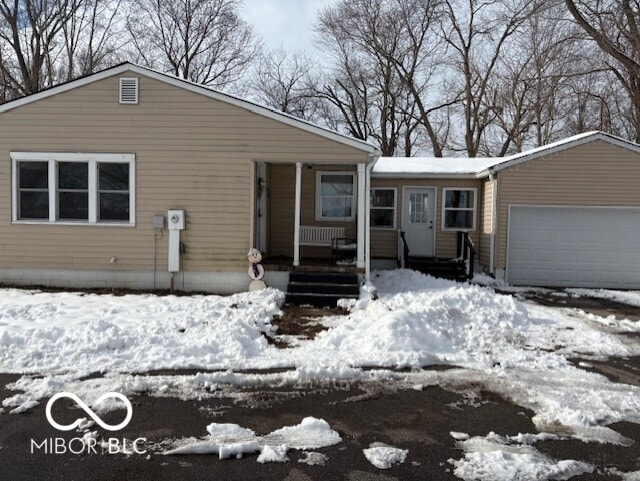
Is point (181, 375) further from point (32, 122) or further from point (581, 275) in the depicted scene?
point (581, 275)

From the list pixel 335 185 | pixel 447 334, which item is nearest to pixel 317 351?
pixel 447 334

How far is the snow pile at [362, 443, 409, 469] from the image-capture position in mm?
3443

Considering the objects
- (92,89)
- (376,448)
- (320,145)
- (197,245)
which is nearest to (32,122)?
(92,89)

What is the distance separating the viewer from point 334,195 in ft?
44.3

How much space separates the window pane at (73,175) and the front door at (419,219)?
8639 millimetres

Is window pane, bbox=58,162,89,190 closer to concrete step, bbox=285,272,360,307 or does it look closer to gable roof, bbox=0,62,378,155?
gable roof, bbox=0,62,378,155

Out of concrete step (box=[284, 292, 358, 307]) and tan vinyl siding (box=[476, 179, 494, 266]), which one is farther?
tan vinyl siding (box=[476, 179, 494, 266])

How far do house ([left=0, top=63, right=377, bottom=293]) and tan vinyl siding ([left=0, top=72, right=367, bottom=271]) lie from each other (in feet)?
0.07

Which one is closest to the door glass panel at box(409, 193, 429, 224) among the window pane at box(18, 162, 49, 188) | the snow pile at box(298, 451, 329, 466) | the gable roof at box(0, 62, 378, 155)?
the gable roof at box(0, 62, 378, 155)

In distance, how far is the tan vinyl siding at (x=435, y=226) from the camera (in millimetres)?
14469

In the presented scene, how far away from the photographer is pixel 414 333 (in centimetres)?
644

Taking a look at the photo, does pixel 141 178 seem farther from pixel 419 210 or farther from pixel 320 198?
pixel 419 210

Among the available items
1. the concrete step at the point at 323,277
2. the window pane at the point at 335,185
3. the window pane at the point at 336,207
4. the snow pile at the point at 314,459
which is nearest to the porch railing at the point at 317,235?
the window pane at the point at 336,207

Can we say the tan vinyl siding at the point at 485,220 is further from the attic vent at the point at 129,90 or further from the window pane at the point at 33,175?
the window pane at the point at 33,175
